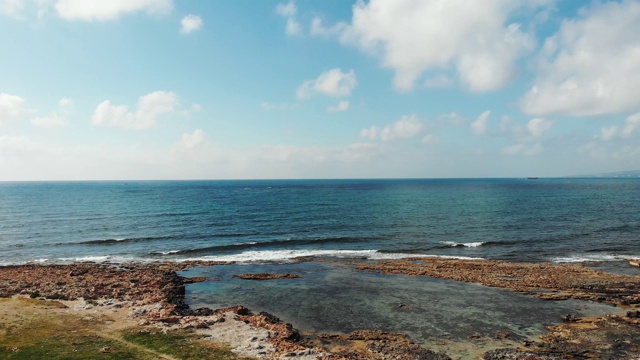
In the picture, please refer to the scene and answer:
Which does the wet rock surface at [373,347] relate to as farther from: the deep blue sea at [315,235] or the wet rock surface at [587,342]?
the deep blue sea at [315,235]

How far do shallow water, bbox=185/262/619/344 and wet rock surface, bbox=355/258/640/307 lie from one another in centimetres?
189

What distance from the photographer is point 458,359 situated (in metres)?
22.9

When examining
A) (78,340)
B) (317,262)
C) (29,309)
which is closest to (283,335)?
(78,340)

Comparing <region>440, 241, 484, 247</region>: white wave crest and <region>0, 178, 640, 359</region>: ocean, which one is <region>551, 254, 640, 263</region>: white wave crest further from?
<region>440, 241, 484, 247</region>: white wave crest

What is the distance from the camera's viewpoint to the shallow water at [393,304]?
2814 cm

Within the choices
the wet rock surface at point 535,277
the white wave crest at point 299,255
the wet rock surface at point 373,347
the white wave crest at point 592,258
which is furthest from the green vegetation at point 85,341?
the white wave crest at point 592,258

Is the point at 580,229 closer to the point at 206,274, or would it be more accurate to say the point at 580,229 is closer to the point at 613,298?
the point at 613,298

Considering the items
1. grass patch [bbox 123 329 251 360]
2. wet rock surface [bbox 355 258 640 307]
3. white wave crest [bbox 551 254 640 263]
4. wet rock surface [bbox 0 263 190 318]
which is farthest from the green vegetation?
white wave crest [bbox 551 254 640 263]

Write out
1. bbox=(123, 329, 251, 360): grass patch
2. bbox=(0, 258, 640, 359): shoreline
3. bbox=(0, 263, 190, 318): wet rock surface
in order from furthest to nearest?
bbox=(0, 263, 190, 318): wet rock surface
bbox=(0, 258, 640, 359): shoreline
bbox=(123, 329, 251, 360): grass patch

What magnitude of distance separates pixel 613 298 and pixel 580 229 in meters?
50.7

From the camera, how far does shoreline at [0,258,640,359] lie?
2378 cm

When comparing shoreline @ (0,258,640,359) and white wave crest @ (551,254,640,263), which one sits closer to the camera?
shoreline @ (0,258,640,359)

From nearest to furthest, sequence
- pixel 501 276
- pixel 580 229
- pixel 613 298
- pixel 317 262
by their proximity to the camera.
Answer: pixel 613 298
pixel 501 276
pixel 317 262
pixel 580 229

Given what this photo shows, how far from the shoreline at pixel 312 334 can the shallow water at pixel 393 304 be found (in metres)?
1.59
